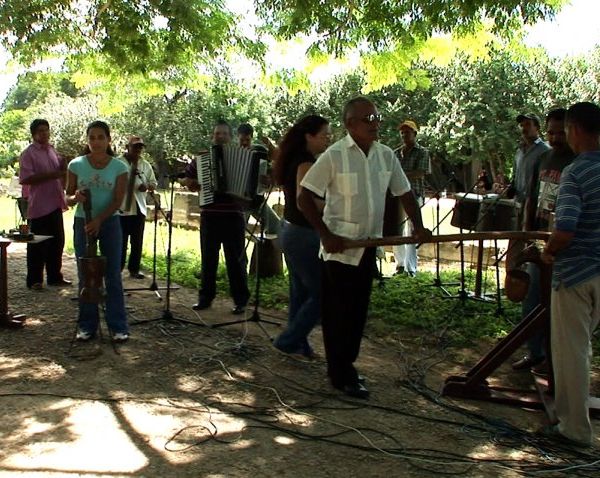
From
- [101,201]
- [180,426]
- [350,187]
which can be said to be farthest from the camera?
[101,201]

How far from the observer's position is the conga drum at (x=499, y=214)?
6902mm

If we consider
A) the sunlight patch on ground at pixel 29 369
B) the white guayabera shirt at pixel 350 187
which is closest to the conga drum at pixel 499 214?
the white guayabera shirt at pixel 350 187

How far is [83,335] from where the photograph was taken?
5.71 metres

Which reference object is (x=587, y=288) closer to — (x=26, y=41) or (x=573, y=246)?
(x=573, y=246)

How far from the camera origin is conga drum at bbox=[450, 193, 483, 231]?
286 inches

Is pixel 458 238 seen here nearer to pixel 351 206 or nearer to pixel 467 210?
pixel 351 206

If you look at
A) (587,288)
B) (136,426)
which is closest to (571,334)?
(587,288)

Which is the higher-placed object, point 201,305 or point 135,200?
point 135,200

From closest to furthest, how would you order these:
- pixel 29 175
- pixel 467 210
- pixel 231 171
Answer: pixel 231 171 < pixel 467 210 < pixel 29 175

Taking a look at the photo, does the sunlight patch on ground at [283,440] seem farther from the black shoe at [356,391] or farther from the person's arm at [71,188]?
the person's arm at [71,188]

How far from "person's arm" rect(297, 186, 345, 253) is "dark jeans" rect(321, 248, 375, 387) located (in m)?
0.19

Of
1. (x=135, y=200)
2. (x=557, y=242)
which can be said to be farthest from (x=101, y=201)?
(x=557, y=242)

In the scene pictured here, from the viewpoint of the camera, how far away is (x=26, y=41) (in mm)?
10047

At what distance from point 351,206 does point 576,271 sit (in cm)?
143
